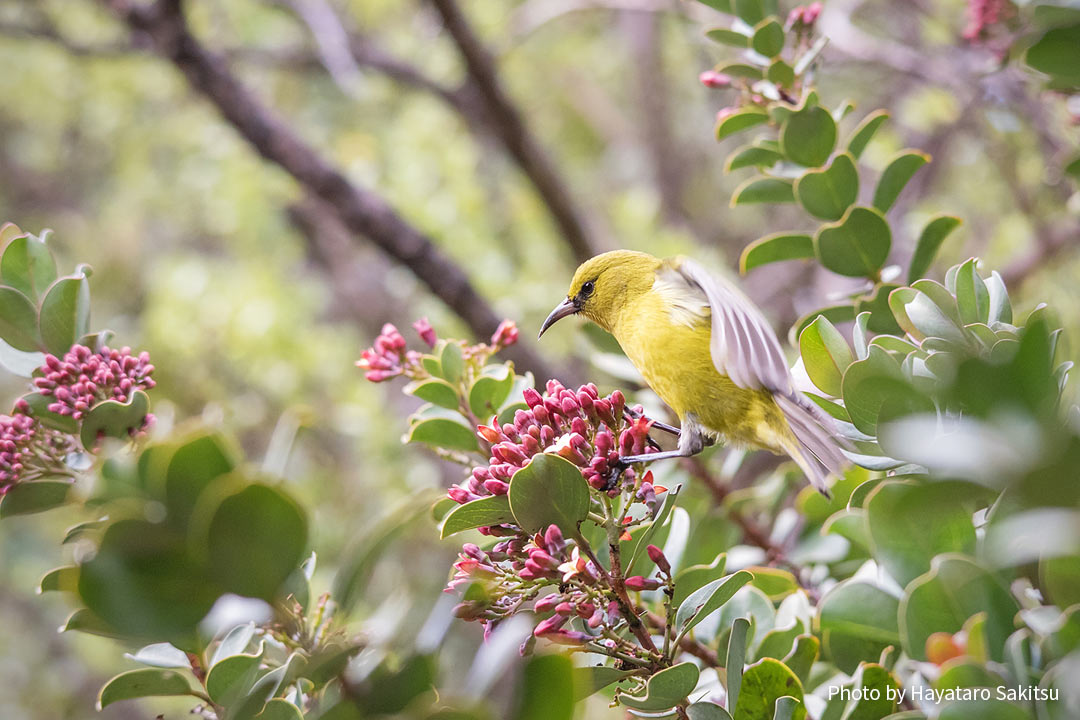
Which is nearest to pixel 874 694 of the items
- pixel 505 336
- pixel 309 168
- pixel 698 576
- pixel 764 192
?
pixel 698 576

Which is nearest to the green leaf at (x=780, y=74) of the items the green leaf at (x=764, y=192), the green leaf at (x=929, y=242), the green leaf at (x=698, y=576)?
the green leaf at (x=764, y=192)

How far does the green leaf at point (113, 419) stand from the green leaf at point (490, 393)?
0.34 metres

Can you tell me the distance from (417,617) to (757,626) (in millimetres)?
469

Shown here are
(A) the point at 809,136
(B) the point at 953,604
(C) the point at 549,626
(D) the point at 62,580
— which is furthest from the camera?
(A) the point at 809,136

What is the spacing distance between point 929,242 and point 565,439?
2.04 ft

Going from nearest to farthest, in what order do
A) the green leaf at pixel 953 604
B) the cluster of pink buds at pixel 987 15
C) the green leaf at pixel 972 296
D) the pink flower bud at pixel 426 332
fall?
the green leaf at pixel 953 604
the green leaf at pixel 972 296
the pink flower bud at pixel 426 332
the cluster of pink buds at pixel 987 15

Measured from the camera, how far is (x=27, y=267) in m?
0.89

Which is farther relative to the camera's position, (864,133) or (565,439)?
(864,133)

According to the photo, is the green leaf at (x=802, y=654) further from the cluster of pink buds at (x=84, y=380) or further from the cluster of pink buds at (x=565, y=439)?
the cluster of pink buds at (x=84, y=380)

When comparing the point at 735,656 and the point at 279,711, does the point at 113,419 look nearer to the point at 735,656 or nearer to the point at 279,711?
the point at 279,711

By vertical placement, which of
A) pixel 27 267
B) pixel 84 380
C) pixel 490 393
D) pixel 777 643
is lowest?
pixel 777 643

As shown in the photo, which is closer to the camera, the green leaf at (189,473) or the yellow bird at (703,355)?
the green leaf at (189,473)

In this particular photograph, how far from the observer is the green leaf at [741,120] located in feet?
3.49

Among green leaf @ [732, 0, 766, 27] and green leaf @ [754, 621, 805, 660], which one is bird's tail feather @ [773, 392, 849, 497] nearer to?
green leaf @ [754, 621, 805, 660]
